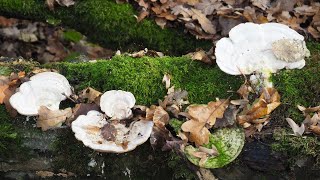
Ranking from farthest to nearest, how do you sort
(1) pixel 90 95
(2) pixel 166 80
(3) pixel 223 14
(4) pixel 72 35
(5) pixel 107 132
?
(4) pixel 72 35, (3) pixel 223 14, (2) pixel 166 80, (1) pixel 90 95, (5) pixel 107 132

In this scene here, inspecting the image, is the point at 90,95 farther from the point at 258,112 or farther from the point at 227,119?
the point at 258,112

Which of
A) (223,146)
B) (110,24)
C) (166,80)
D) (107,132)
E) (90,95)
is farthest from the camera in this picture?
(110,24)

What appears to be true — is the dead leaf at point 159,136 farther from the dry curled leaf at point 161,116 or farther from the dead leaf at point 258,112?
the dead leaf at point 258,112

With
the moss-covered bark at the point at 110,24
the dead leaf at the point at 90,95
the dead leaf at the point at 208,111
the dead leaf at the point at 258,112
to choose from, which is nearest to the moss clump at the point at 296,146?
the dead leaf at the point at 258,112

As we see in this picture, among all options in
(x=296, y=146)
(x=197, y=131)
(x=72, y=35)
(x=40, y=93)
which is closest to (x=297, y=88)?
(x=296, y=146)

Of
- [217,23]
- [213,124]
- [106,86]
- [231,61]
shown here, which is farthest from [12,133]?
[217,23]

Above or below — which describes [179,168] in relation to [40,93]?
below

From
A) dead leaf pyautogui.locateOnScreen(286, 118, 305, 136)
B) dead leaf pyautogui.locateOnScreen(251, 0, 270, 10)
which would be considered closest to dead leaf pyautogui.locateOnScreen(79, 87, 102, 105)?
dead leaf pyautogui.locateOnScreen(286, 118, 305, 136)
